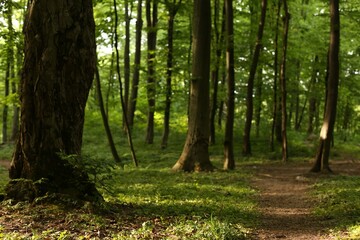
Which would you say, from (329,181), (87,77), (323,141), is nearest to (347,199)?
(329,181)

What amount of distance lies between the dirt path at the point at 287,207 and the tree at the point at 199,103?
213cm

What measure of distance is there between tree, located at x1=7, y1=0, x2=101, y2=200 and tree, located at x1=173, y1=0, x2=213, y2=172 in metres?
7.36

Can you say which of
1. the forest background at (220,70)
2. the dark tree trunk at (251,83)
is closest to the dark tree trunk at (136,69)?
the forest background at (220,70)

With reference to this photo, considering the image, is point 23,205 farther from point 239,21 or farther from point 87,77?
point 239,21

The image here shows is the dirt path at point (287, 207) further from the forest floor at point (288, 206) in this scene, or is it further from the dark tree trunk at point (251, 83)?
the dark tree trunk at point (251, 83)

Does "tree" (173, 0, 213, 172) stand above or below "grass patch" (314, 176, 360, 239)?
above

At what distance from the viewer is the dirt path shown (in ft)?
21.3

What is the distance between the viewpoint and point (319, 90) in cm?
2628

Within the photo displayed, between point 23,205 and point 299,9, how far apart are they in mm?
23458

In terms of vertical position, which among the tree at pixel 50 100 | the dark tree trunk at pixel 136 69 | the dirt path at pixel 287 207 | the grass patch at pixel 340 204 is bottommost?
the dirt path at pixel 287 207

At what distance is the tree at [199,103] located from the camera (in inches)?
537

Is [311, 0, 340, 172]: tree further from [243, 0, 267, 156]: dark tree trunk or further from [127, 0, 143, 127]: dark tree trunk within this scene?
[127, 0, 143, 127]: dark tree trunk

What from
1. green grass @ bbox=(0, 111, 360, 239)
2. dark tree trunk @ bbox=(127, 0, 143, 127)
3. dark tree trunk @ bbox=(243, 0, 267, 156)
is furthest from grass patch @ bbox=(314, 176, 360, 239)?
dark tree trunk @ bbox=(127, 0, 143, 127)

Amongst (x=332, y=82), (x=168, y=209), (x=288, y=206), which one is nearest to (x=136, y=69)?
(x=332, y=82)
